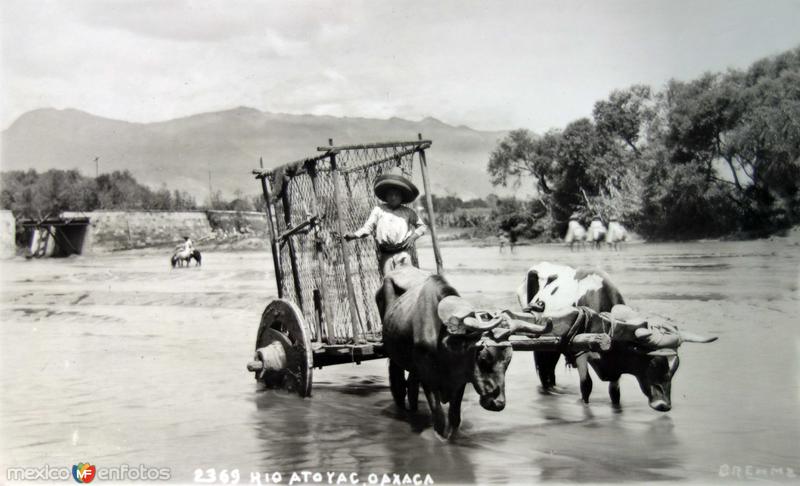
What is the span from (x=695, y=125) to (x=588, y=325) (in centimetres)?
989

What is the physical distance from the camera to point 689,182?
1423cm

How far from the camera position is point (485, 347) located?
443 cm

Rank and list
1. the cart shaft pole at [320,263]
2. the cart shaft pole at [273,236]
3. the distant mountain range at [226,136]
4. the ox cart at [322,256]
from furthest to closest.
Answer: the distant mountain range at [226,136]
the cart shaft pole at [273,236]
the cart shaft pole at [320,263]
the ox cart at [322,256]

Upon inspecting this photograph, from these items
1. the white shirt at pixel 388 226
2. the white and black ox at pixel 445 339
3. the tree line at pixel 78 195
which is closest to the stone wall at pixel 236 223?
the tree line at pixel 78 195

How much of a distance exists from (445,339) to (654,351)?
1.42 meters

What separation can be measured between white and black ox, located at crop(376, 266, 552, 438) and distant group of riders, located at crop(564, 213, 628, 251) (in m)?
12.9

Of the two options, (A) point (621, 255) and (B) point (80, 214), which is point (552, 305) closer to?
(A) point (621, 255)

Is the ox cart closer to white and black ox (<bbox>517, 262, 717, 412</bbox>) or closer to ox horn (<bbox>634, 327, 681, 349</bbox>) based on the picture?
white and black ox (<bbox>517, 262, 717, 412</bbox>)

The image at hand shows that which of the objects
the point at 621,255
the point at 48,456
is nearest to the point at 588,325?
the point at 48,456

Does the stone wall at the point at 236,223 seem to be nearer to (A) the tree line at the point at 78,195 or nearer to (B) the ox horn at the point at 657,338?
(A) the tree line at the point at 78,195

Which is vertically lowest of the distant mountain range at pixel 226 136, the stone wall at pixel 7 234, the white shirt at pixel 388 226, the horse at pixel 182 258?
the horse at pixel 182 258

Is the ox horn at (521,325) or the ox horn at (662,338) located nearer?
the ox horn at (521,325)

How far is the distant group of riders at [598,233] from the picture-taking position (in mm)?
17734

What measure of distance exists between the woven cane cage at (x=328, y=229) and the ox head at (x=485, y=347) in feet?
5.46
